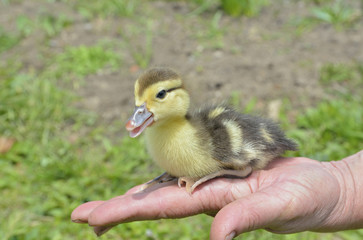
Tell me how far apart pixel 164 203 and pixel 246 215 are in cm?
54

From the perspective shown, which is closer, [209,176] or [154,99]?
[154,99]

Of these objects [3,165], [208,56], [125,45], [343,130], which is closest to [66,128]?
[3,165]

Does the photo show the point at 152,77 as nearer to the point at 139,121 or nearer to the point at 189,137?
the point at 139,121

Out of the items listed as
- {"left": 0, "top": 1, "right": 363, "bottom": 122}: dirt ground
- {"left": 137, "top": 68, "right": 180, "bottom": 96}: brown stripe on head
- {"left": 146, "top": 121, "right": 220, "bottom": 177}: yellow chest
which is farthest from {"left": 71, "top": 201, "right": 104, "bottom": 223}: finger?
{"left": 0, "top": 1, "right": 363, "bottom": 122}: dirt ground

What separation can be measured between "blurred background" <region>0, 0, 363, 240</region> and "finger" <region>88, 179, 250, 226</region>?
2.18 feet

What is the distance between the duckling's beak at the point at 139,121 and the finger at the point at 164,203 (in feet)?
1.26

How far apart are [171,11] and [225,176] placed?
424cm

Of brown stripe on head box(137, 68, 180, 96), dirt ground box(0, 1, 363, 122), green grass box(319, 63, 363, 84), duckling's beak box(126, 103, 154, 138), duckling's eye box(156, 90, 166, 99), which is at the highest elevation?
brown stripe on head box(137, 68, 180, 96)

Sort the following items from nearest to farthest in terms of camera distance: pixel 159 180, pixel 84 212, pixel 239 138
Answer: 1. pixel 84 212
2. pixel 239 138
3. pixel 159 180

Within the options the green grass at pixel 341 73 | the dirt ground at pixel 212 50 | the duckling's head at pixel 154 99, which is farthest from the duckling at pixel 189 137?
the green grass at pixel 341 73

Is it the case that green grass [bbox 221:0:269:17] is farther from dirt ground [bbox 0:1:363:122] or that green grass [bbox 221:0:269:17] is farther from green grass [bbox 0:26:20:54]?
green grass [bbox 0:26:20:54]

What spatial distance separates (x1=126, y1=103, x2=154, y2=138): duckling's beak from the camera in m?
2.10

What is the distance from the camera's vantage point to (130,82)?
476 centimetres

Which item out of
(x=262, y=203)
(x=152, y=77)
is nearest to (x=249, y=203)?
(x=262, y=203)
